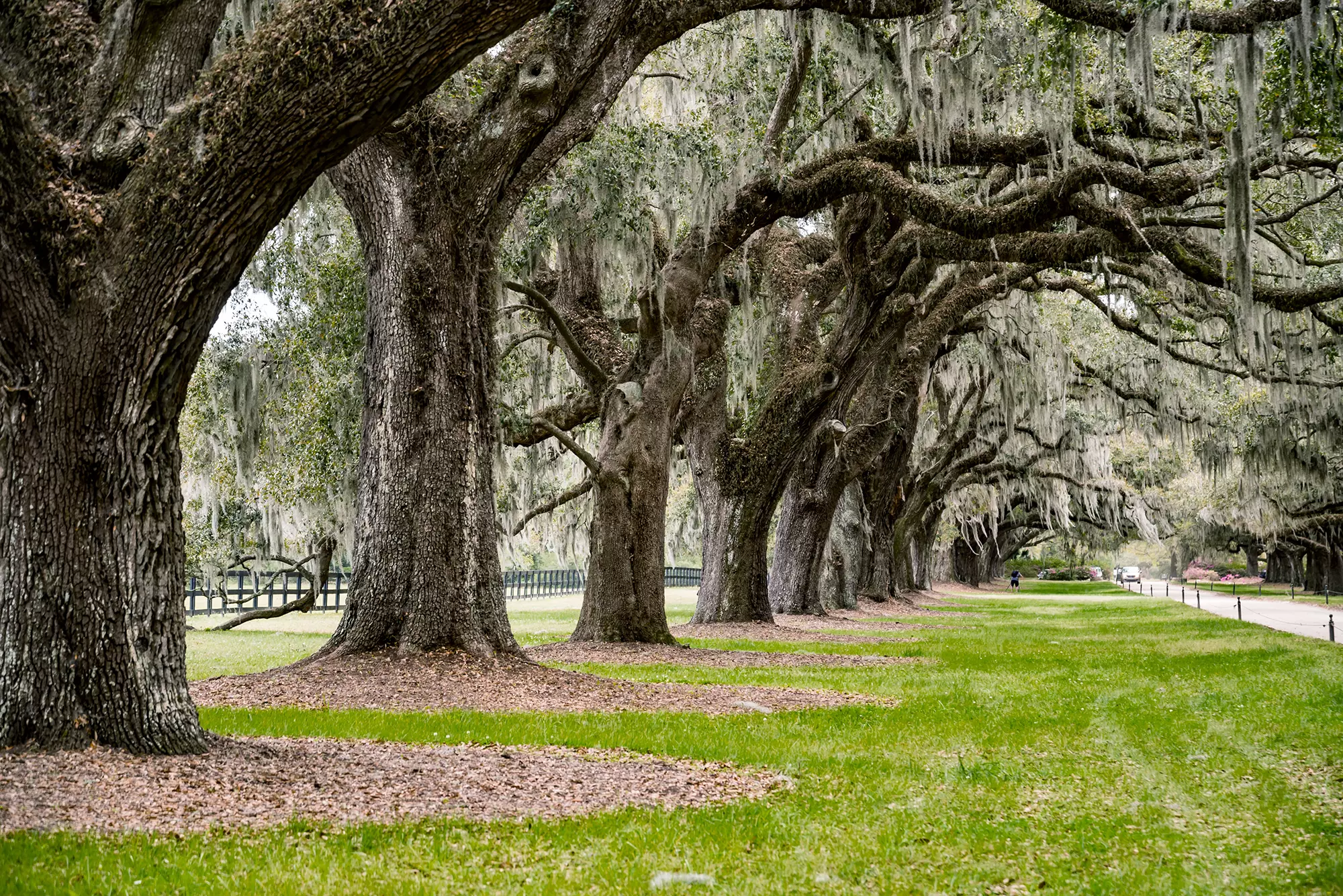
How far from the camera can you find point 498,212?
9.74 meters

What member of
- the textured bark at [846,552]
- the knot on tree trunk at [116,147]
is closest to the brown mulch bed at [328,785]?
the knot on tree trunk at [116,147]

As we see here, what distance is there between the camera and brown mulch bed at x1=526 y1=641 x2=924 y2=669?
12672 mm

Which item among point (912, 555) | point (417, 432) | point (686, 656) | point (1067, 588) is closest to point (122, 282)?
point (417, 432)

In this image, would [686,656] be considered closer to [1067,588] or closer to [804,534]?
[804,534]

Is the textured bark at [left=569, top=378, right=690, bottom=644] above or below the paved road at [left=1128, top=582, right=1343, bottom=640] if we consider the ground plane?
above

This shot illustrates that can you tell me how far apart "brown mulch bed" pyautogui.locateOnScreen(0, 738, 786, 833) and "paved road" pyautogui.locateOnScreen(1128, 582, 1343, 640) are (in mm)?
17629

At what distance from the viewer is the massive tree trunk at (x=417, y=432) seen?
948 centimetres

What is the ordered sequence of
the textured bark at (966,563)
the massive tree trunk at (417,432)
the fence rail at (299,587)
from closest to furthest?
the massive tree trunk at (417,432), the fence rail at (299,587), the textured bark at (966,563)

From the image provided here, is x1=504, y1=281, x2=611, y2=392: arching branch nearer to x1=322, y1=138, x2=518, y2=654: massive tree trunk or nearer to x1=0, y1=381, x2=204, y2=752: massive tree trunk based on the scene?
x1=322, y1=138, x2=518, y2=654: massive tree trunk

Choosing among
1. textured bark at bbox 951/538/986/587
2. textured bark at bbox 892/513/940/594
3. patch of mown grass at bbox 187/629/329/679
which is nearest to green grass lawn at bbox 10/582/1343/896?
patch of mown grass at bbox 187/629/329/679

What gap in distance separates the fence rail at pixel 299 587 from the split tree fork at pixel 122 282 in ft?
30.5

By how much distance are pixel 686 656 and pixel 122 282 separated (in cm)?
886

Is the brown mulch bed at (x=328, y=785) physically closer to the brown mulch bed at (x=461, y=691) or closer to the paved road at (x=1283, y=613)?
the brown mulch bed at (x=461, y=691)

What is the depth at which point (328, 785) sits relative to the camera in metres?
5.28
